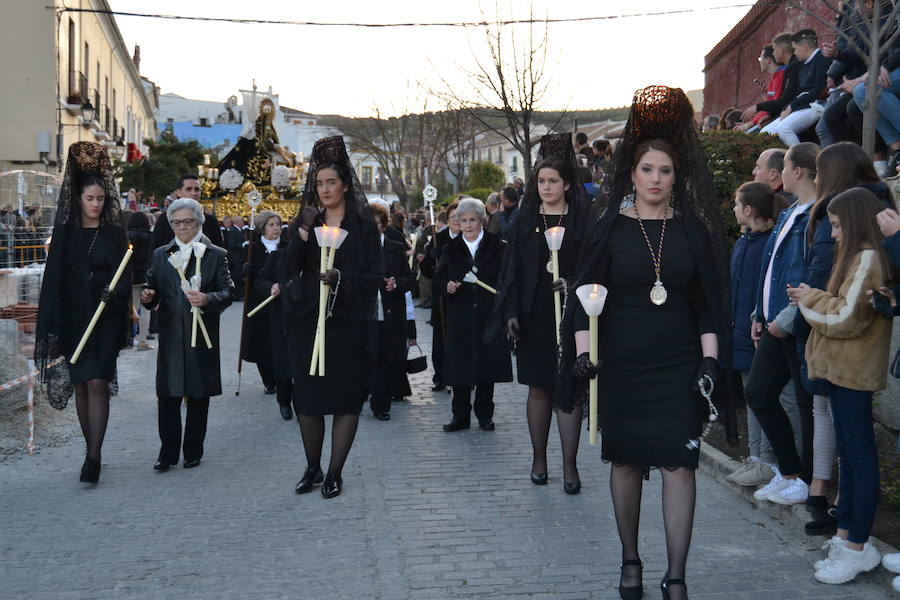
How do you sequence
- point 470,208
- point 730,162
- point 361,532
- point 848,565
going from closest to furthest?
point 848,565, point 361,532, point 470,208, point 730,162

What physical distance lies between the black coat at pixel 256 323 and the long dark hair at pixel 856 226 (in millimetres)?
6009

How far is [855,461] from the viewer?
4637 mm

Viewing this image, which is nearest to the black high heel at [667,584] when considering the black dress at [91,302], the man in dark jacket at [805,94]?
the black dress at [91,302]

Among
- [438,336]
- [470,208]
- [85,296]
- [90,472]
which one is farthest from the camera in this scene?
[438,336]

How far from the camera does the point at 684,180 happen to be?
4379 mm

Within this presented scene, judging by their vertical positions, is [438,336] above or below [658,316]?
below

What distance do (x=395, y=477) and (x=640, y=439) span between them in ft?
9.39

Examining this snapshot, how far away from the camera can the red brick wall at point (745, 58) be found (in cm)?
1582

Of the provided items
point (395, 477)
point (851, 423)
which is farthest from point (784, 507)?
point (395, 477)

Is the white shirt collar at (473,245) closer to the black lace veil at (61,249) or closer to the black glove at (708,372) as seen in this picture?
the black lace veil at (61,249)

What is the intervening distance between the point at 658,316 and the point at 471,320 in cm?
428

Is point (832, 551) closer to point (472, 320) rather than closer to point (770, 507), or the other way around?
point (770, 507)

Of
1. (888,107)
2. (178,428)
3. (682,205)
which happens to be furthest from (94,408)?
(888,107)

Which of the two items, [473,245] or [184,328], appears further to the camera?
[473,245]
